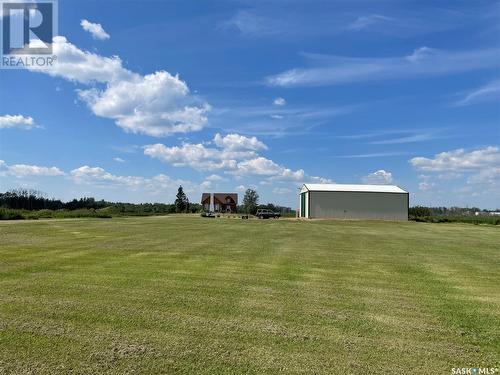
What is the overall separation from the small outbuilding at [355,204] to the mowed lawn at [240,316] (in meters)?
48.9

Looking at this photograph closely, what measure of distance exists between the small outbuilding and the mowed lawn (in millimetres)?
48931

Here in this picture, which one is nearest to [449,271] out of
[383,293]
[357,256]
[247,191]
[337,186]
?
[357,256]

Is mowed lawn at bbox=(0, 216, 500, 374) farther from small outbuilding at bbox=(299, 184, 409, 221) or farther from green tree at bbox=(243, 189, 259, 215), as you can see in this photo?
green tree at bbox=(243, 189, 259, 215)

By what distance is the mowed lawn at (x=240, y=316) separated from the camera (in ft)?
17.2

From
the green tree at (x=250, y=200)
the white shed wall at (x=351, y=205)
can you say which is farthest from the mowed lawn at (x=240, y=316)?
the green tree at (x=250, y=200)

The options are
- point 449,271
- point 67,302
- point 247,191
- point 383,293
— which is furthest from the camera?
point 247,191

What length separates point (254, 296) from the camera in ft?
27.9

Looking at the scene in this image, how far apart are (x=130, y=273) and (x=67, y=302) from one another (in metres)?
3.03

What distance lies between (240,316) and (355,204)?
187 feet

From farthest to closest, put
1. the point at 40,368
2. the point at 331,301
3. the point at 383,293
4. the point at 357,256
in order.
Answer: the point at 357,256 < the point at 383,293 < the point at 331,301 < the point at 40,368

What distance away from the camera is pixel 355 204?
203ft

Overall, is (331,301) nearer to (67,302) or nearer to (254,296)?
(254,296)

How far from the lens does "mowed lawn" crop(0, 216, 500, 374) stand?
5.23m

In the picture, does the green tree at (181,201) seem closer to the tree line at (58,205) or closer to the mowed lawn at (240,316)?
the tree line at (58,205)
